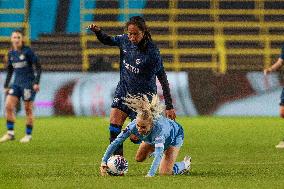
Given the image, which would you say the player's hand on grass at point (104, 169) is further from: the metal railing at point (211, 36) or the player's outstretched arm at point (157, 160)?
the metal railing at point (211, 36)

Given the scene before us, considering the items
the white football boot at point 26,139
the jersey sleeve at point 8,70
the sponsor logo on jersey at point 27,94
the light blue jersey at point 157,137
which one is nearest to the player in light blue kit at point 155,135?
the light blue jersey at point 157,137

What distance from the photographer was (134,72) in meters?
13.0

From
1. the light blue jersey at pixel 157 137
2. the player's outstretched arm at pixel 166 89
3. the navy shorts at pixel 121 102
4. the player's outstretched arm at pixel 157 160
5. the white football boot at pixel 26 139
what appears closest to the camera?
the player's outstretched arm at pixel 157 160

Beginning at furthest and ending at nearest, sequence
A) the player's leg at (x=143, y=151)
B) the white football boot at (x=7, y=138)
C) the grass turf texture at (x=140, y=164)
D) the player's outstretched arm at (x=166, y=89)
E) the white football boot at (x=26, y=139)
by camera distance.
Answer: the white football boot at (x=7, y=138)
the white football boot at (x=26, y=139)
the player's leg at (x=143, y=151)
the player's outstretched arm at (x=166, y=89)
the grass turf texture at (x=140, y=164)

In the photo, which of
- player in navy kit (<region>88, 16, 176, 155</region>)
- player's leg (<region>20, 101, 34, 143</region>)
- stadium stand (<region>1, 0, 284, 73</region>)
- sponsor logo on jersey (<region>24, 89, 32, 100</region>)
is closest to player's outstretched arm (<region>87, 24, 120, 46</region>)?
player in navy kit (<region>88, 16, 176, 155</region>)

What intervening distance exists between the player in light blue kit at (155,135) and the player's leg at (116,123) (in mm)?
216

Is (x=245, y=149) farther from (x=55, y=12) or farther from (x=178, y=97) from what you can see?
(x=55, y=12)

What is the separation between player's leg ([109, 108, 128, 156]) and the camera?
12930 millimetres

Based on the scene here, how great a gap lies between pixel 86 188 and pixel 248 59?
23.9m

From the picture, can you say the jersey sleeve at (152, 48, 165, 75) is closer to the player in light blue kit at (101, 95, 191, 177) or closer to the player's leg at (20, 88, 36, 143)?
the player in light blue kit at (101, 95, 191, 177)

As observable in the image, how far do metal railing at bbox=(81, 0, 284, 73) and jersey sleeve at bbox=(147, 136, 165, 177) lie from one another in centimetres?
2083

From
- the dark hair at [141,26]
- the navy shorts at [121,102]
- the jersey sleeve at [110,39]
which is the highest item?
the dark hair at [141,26]

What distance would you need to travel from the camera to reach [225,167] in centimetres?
1339

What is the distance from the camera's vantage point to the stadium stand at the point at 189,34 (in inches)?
1304
